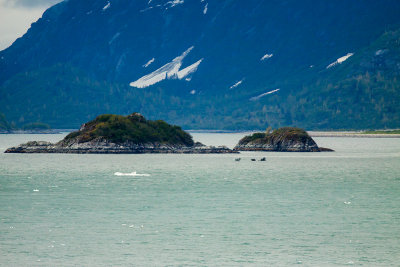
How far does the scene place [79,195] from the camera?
7919 cm

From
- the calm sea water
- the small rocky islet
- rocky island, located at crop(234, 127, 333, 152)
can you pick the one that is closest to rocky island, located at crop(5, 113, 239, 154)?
the small rocky islet

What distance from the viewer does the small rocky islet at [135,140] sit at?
531 ft

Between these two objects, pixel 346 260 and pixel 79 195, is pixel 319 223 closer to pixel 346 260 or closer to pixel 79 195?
pixel 346 260

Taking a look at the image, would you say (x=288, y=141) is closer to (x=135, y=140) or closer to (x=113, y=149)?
(x=135, y=140)

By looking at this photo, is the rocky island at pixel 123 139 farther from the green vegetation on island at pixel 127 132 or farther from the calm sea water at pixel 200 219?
the calm sea water at pixel 200 219

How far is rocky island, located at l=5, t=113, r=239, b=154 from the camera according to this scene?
6339 inches

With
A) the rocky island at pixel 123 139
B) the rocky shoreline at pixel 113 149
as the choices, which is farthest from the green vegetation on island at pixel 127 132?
the rocky shoreline at pixel 113 149

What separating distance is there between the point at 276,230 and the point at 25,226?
1786 centimetres

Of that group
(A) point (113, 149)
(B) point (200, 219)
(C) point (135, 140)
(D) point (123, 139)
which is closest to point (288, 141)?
(C) point (135, 140)

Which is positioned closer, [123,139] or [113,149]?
[123,139]

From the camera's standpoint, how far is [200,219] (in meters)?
62.1

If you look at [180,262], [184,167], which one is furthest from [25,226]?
[184,167]

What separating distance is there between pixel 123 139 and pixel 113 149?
11.4 feet

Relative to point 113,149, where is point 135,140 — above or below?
above
